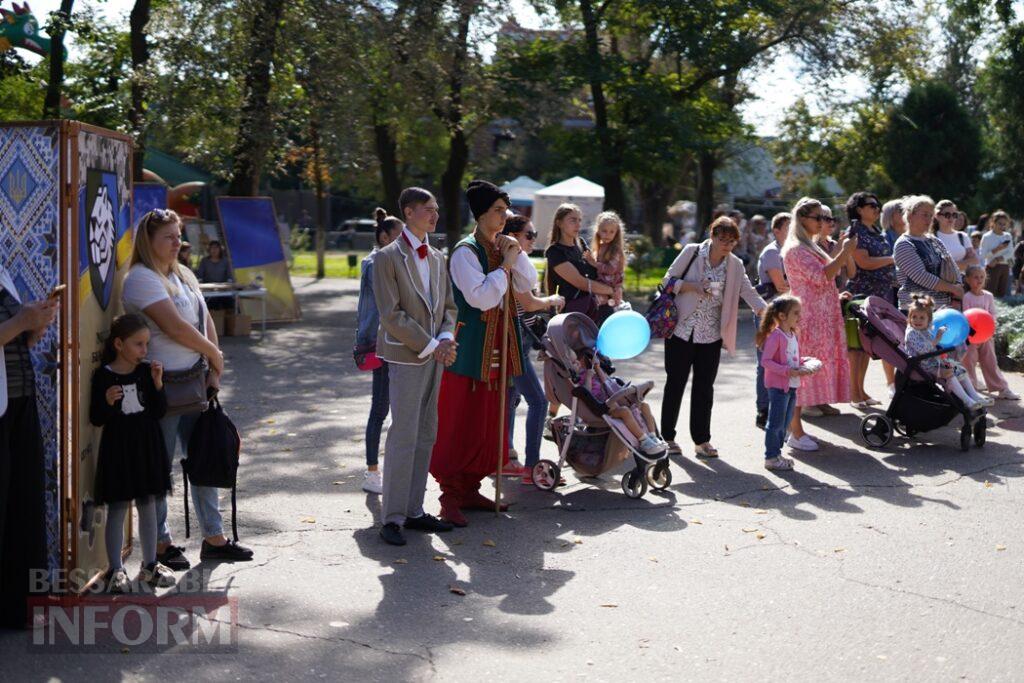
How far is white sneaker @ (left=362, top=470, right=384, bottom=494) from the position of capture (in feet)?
25.5

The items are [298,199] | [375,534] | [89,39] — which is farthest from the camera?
[298,199]

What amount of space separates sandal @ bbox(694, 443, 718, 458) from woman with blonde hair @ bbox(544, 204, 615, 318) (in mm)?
1365

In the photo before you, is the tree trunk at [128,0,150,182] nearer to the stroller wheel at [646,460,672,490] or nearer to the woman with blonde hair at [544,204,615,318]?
the woman with blonde hair at [544,204,615,318]

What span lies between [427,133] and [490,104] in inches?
79.1

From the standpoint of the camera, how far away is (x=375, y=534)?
6805mm

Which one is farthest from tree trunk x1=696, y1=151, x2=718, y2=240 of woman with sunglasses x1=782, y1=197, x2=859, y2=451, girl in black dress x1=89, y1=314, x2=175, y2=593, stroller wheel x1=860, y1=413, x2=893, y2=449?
girl in black dress x1=89, y1=314, x2=175, y2=593

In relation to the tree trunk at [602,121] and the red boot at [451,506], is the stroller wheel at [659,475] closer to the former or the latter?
the red boot at [451,506]

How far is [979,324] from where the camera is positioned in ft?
34.1

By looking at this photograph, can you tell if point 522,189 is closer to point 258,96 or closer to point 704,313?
point 258,96

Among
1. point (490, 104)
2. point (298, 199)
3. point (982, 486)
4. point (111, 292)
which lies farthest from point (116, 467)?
point (298, 199)

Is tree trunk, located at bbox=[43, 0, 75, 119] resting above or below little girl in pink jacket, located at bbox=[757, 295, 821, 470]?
above

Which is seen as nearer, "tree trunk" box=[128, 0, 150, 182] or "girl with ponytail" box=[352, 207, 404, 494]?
"girl with ponytail" box=[352, 207, 404, 494]

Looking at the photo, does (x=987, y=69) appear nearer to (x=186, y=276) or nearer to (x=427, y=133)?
(x=427, y=133)

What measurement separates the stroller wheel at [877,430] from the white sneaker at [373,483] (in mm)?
4013
